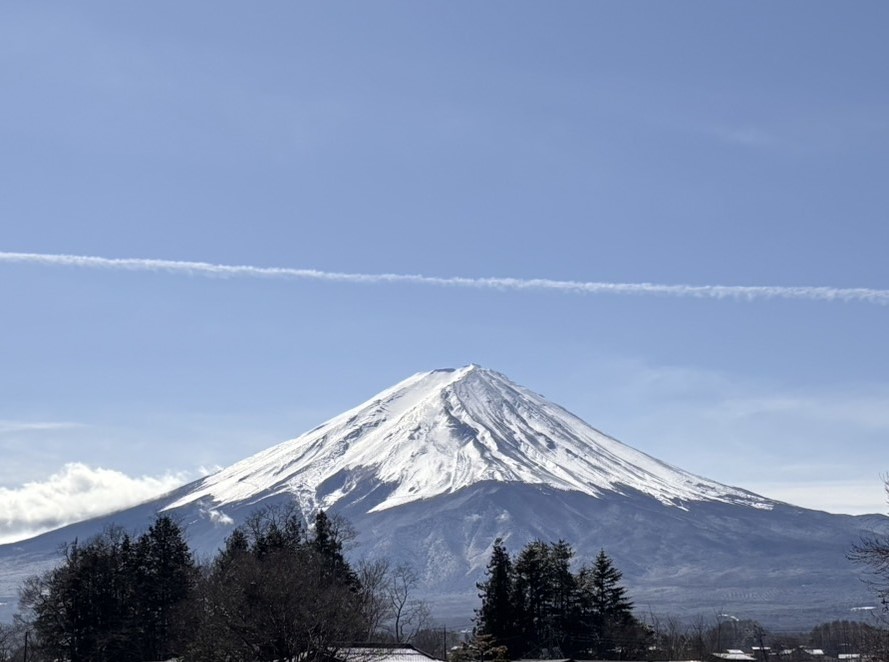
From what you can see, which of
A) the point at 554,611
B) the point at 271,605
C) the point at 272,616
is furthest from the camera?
the point at 554,611

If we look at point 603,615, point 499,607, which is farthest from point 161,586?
point 603,615

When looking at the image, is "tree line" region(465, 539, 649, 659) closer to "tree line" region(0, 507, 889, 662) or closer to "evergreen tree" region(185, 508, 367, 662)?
"tree line" region(0, 507, 889, 662)

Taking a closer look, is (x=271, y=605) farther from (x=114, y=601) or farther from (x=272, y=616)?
(x=114, y=601)

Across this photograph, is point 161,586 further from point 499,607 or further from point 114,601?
point 499,607

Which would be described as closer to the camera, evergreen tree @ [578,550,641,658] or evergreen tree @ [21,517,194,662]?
evergreen tree @ [21,517,194,662]

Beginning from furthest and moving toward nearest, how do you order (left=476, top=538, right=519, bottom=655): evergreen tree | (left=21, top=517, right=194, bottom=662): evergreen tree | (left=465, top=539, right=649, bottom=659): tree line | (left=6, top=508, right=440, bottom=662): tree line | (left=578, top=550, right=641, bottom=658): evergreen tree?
1. (left=578, top=550, right=641, bottom=658): evergreen tree
2. (left=465, top=539, right=649, bottom=659): tree line
3. (left=476, top=538, right=519, bottom=655): evergreen tree
4. (left=21, top=517, right=194, bottom=662): evergreen tree
5. (left=6, top=508, right=440, bottom=662): tree line

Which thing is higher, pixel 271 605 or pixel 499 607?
pixel 499 607

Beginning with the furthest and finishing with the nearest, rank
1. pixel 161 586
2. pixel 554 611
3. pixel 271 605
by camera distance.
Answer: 1. pixel 554 611
2. pixel 161 586
3. pixel 271 605

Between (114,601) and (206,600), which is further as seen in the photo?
(114,601)

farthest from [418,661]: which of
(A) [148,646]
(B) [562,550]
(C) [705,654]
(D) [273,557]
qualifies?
(C) [705,654]

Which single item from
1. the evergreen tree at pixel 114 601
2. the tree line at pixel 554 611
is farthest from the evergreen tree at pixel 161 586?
the tree line at pixel 554 611

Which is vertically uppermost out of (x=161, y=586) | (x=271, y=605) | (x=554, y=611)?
(x=161, y=586)

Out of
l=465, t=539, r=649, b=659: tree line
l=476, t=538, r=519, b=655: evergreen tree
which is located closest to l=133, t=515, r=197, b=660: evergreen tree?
l=476, t=538, r=519, b=655: evergreen tree

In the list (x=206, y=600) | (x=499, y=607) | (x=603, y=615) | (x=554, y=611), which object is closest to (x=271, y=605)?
(x=206, y=600)
